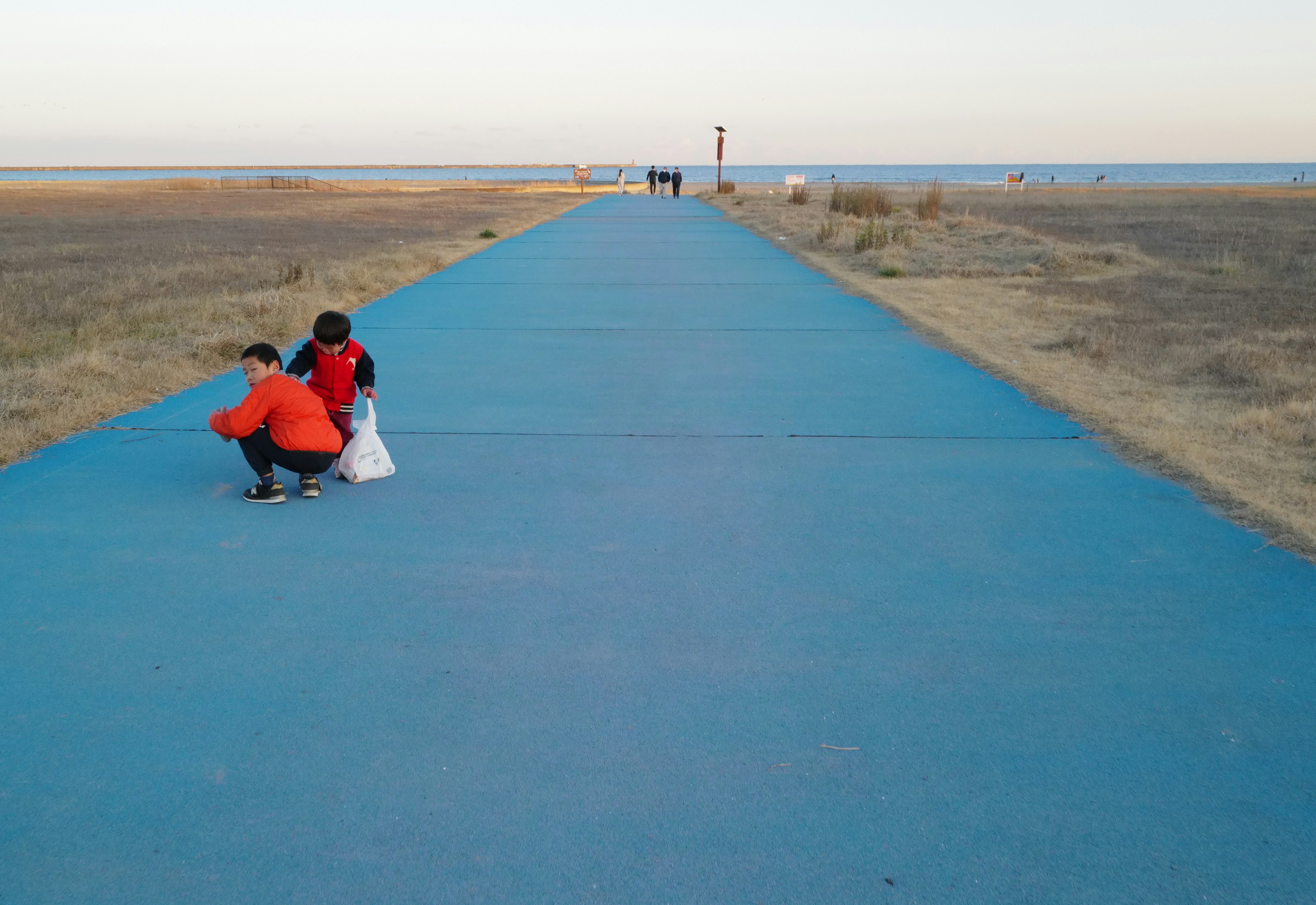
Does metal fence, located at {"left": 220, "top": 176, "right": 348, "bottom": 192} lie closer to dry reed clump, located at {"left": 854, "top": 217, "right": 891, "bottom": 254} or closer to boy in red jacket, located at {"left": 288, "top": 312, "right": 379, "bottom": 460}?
dry reed clump, located at {"left": 854, "top": 217, "right": 891, "bottom": 254}

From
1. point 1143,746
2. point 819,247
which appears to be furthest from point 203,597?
point 819,247

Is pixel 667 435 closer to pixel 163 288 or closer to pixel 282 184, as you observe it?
pixel 163 288

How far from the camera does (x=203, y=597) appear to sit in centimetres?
425

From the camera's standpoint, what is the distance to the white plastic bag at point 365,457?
5695 mm

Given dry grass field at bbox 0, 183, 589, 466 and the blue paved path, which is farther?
dry grass field at bbox 0, 183, 589, 466

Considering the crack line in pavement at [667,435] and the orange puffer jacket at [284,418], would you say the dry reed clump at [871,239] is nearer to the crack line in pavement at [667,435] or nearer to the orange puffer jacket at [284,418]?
the crack line in pavement at [667,435]

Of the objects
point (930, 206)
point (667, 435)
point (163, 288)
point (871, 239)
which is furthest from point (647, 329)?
point (930, 206)

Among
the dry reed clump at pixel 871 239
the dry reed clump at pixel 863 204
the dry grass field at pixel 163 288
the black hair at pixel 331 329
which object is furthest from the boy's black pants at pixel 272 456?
the dry reed clump at pixel 863 204

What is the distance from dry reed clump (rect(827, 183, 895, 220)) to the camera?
26.5 meters

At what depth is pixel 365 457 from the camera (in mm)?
5719

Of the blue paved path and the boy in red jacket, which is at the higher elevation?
the boy in red jacket

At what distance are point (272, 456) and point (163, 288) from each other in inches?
426

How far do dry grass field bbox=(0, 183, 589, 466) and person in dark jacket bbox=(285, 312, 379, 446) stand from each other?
1.98 m

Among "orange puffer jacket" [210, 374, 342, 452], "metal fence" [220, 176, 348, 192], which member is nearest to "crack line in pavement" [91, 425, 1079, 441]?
"orange puffer jacket" [210, 374, 342, 452]
